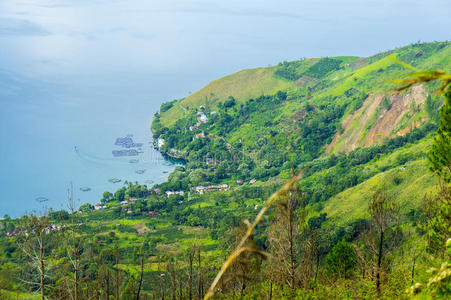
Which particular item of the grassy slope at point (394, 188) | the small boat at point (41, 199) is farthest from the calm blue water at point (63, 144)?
the grassy slope at point (394, 188)

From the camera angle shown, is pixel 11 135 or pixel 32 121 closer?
pixel 11 135

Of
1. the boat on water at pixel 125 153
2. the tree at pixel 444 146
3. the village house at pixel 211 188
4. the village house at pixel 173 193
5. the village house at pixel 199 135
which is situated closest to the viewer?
the tree at pixel 444 146

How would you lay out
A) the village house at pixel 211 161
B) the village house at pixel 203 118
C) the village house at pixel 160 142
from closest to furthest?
1. the village house at pixel 211 161
2. the village house at pixel 160 142
3. the village house at pixel 203 118

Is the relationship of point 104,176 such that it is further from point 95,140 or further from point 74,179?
point 95,140

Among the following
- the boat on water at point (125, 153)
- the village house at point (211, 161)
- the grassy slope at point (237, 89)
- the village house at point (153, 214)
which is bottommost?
the village house at point (153, 214)

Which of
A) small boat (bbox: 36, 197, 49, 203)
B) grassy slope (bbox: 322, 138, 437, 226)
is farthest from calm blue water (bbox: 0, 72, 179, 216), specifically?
grassy slope (bbox: 322, 138, 437, 226)

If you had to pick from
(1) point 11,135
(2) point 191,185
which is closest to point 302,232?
(2) point 191,185

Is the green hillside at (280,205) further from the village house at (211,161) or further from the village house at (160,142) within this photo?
the village house at (160,142)

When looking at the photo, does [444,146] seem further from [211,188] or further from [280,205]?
[211,188]
